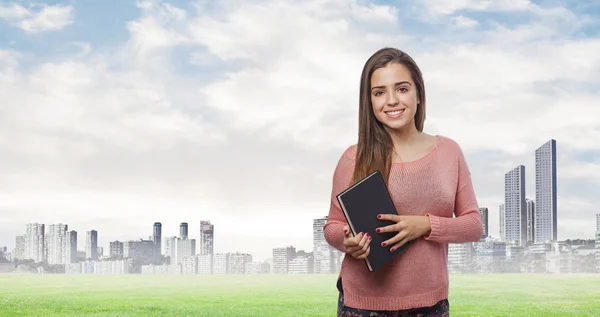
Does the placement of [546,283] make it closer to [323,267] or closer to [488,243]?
[488,243]

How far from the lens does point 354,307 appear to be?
2.00 m

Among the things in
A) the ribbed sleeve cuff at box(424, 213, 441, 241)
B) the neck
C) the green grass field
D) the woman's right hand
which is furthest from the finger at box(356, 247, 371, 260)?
the green grass field

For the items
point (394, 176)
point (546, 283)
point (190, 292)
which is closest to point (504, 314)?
point (546, 283)

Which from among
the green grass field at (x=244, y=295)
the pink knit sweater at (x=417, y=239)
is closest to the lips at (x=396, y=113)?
the pink knit sweater at (x=417, y=239)

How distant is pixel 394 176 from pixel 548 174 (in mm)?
11429

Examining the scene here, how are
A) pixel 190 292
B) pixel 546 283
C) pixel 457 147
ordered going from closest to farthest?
pixel 457 147 < pixel 190 292 < pixel 546 283

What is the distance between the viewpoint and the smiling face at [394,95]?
1988mm

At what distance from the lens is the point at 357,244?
183 cm

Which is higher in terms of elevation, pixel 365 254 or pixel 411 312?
pixel 365 254

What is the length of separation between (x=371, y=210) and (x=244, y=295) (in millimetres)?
8390

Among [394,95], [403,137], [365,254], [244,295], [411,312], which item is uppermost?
[394,95]

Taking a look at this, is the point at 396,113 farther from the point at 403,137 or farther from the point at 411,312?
the point at 411,312

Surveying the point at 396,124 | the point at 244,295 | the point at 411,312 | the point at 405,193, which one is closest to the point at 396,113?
the point at 396,124

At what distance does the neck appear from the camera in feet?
6.68
